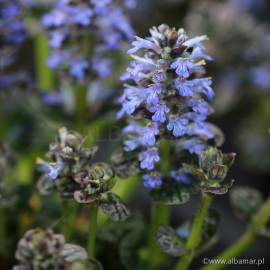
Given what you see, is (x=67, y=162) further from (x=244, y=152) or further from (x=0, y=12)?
(x=244, y=152)

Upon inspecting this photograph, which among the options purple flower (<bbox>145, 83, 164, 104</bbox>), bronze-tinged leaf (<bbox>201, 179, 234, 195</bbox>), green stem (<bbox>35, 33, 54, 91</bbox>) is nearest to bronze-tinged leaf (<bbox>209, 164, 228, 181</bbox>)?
bronze-tinged leaf (<bbox>201, 179, 234, 195</bbox>)

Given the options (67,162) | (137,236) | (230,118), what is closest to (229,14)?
(230,118)

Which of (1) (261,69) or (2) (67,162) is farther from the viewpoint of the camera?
(1) (261,69)

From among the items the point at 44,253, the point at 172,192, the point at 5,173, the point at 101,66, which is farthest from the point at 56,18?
the point at 44,253

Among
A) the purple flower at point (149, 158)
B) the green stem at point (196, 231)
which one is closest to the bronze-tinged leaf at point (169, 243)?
the green stem at point (196, 231)

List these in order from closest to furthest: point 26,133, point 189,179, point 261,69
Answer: point 189,179
point 26,133
point 261,69

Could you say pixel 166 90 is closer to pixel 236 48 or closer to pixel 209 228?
pixel 209 228
